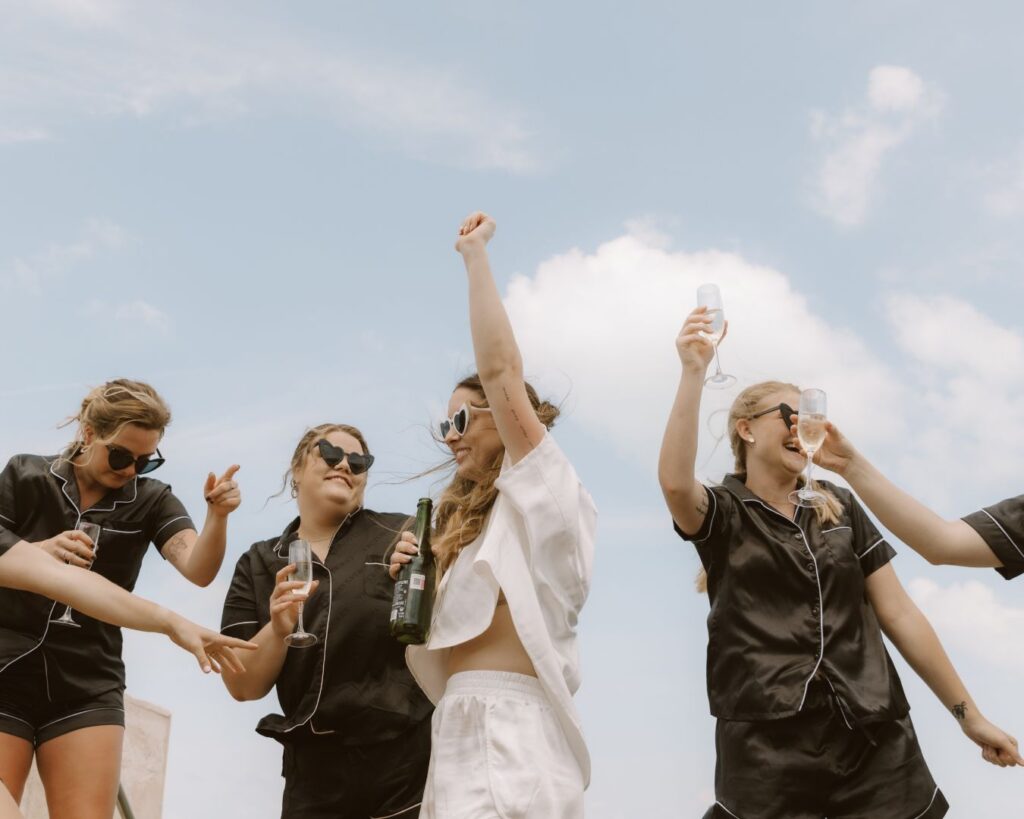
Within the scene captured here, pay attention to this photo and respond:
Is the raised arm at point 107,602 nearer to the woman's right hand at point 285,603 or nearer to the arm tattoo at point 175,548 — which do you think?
the woman's right hand at point 285,603

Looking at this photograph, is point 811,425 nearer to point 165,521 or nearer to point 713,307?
point 713,307

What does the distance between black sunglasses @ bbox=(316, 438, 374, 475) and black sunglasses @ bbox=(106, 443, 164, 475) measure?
929 mm

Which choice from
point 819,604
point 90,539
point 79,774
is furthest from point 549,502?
point 79,774

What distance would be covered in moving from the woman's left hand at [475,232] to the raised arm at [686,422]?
107 cm

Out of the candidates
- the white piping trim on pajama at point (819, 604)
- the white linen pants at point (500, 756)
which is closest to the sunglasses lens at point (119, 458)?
the white linen pants at point (500, 756)

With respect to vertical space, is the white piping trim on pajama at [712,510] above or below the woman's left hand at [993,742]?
above

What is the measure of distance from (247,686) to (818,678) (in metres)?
2.25

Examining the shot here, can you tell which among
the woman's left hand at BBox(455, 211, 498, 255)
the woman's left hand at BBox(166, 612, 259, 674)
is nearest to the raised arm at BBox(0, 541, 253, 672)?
the woman's left hand at BBox(166, 612, 259, 674)

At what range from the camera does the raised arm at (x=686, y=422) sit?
4535mm

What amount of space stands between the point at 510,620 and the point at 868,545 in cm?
206

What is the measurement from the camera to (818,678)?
4547 mm

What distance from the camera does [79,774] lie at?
523 cm

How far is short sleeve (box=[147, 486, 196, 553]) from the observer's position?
18.9 ft

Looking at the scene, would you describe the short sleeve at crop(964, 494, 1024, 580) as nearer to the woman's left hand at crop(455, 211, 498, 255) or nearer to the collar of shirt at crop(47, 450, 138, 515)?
the woman's left hand at crop(455, 211, 498, 255)
